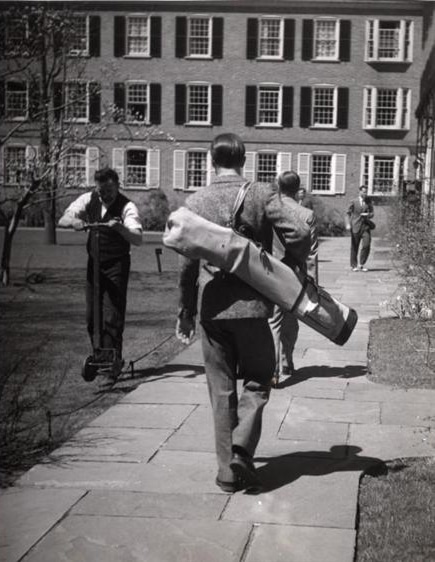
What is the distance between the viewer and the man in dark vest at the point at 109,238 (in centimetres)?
749

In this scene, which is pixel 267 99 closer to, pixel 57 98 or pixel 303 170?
pixel 57 98

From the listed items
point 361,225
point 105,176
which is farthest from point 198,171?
point 105,176

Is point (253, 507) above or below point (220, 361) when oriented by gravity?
below

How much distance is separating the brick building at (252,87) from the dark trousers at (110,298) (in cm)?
220

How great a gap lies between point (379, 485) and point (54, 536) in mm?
1774

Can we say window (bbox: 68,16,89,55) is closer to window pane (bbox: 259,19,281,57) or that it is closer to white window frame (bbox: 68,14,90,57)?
white window frame (bbox: 68,14,90,57)

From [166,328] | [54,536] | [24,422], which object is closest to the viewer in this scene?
[54,536]

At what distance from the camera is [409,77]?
633 inches

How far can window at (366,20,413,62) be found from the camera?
921cm

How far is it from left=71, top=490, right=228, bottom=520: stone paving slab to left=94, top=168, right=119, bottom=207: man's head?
3.33m

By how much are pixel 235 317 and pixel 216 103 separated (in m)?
21.4

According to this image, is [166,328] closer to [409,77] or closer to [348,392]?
[348,392]

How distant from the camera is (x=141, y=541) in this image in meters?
4.02

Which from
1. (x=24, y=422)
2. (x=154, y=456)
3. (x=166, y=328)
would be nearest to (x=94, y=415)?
(x=24, y=422)
